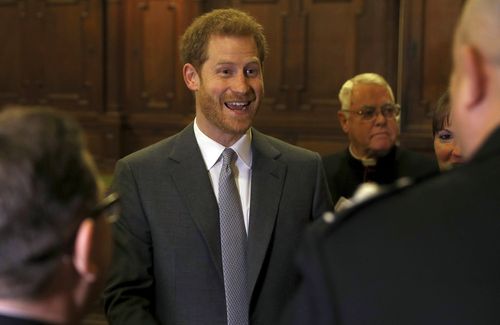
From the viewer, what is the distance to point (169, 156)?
84.0 inches

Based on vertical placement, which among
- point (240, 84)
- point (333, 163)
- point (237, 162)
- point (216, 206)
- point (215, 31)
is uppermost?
point (215, 31)

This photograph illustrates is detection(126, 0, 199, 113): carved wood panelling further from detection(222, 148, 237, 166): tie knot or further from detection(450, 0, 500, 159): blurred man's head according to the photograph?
detection(450, 0, 500, 159): blurred man's head

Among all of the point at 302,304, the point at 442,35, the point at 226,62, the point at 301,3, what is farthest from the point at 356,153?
the point at 301,3

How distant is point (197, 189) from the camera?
2.08 m

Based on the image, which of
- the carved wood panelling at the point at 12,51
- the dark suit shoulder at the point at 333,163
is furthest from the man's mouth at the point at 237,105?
the carved wood panelling at the point at 12,51

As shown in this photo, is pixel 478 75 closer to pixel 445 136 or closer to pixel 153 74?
pixel 445 136

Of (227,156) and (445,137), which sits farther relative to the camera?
(445,137)

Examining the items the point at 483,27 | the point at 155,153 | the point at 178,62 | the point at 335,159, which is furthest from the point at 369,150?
the point at 178,62

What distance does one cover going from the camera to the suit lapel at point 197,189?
79.5 inches

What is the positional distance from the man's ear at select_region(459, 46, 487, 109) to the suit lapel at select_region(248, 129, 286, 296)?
3.47ft

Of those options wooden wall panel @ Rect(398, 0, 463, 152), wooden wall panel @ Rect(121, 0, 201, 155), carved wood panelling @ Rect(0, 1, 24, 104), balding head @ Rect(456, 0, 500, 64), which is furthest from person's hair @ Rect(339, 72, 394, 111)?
carved wood panelling @ Rect(0, 1, 24, 104)

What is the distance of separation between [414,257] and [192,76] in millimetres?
A: 1370

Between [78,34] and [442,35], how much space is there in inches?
134

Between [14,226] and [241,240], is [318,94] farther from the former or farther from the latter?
[14,226]
